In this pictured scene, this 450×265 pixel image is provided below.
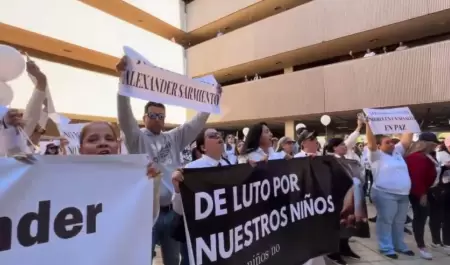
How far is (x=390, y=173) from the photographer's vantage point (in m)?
4.37

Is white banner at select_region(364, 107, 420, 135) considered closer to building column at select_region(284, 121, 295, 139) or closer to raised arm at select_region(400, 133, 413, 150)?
raised arm at select_region(400, 133, 413, 150)

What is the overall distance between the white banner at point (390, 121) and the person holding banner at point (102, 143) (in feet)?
9.94

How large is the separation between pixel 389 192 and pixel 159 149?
320cm

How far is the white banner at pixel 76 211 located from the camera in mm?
1357

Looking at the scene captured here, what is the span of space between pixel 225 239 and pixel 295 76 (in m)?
12.6

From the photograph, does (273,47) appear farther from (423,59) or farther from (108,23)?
(108,23)

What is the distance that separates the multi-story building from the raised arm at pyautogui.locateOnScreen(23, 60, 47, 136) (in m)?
10.8

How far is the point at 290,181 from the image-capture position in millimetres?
2875

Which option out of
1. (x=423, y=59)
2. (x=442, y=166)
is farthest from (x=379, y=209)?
(x=423, y=59)

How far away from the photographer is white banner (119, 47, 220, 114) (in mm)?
2201

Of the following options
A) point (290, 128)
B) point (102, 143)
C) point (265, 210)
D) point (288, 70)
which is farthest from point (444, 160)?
point (288, 70)

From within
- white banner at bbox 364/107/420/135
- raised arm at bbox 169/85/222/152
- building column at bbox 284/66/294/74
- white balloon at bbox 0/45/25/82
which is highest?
building column at bbox 284/66/294/74

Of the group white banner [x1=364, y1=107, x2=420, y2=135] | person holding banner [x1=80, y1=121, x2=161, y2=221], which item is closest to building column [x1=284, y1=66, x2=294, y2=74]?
white banner [x1=364, y1=107, x2=420, y2=135]

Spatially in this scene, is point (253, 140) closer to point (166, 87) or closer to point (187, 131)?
point (187, 131)
